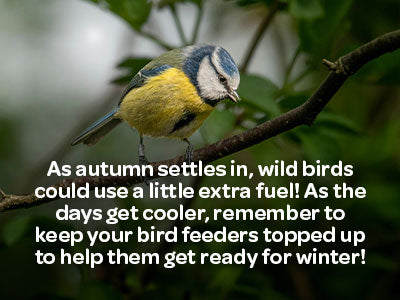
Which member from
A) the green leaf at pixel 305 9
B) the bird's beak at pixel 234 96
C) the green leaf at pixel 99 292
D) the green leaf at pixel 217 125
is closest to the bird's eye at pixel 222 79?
the bird's beak at pixel 234 96

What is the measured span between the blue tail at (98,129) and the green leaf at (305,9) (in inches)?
36.0

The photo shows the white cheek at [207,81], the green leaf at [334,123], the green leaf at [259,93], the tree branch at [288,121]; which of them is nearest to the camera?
the tree branch at [288,121]

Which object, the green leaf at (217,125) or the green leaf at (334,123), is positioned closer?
the green leaf at (217,125)

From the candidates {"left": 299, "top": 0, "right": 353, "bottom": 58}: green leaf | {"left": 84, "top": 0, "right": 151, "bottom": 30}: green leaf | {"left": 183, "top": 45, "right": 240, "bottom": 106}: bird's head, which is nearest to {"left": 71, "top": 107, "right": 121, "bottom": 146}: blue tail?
{"left": 183, "top": 45, "right": 240, "bottom": 106}: bird's head

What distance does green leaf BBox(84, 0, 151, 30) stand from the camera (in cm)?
188

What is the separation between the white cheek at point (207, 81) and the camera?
7.17 feet

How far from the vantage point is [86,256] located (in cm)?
204

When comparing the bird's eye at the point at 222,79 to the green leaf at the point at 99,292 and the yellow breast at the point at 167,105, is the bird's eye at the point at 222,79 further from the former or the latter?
the green leaf at the point at 99,292

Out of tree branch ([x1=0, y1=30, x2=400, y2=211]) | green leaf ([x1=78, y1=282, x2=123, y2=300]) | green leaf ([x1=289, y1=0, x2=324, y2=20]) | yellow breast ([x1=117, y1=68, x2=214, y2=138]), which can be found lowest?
green leaf ([x1=78, y1=282, x2=123, y2=300])

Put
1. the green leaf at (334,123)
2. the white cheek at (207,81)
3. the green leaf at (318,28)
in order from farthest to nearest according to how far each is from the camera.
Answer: the white cheek at (207,81) < the green leaf at (318,28) < the green leaf at (334,123)

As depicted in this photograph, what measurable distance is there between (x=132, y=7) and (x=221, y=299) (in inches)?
42.0

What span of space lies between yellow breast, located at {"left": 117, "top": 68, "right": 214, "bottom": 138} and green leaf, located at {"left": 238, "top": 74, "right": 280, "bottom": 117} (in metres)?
0.35

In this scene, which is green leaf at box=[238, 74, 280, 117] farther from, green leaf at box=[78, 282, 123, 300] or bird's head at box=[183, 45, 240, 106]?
green leaf at box=[78, 282, 123, 300]

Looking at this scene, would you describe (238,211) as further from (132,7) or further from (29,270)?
(29,270)
